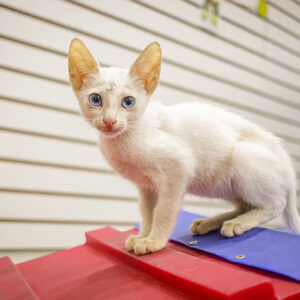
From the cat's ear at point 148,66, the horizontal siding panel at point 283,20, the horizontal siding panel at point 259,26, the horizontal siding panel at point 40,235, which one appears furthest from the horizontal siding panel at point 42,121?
the horizontal siding panel at point 283,20

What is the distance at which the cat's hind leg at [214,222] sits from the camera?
124 centimetres

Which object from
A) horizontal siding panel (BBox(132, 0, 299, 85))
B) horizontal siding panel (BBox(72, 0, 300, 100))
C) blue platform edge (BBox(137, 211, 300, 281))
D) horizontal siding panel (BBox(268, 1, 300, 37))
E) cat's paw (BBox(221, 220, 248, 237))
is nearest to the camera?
blue platform edge (BBox(137, 211, 300, 281))

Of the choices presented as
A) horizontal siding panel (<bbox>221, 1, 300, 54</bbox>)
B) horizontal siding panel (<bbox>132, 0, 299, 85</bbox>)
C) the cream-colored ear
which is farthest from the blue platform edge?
horizontal siding panel (<bbox>221, 1, 300, 54</bbox>)

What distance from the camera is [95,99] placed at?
93cm

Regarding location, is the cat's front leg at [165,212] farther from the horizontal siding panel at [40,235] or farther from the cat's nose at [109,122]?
the horizontal siding panel at [40,235]

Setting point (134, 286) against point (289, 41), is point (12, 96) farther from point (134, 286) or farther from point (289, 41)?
point (289, 41)

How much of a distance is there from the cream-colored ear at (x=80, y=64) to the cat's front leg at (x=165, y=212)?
18.2 inches

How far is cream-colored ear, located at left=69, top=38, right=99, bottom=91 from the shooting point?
0.95 m

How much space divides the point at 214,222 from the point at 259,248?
0.29 metres

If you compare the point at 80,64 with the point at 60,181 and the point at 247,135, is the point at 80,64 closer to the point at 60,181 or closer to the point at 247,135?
the point at 247,135

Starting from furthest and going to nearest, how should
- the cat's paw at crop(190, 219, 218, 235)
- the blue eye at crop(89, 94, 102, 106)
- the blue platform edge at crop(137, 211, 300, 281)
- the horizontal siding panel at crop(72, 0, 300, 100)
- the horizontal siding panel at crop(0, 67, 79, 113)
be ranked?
the horizontal siding panel at crop(72, 0, 300, 100) < the horizontal siding panel at crop(0, 67, 79, 113) < the cat's paw at crop(190, 219, 218, 235) < the blue eye at crop(89, 94, 102, 106) < the blue platform edge at crop(137, 211, 300, 281)

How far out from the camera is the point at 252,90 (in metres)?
2.75

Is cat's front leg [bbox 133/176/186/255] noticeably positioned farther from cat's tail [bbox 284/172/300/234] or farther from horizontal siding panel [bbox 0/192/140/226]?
horizontal siding panel [bbox 0/192/140/226]

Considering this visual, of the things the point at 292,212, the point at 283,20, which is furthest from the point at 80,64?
the point at 283,20
